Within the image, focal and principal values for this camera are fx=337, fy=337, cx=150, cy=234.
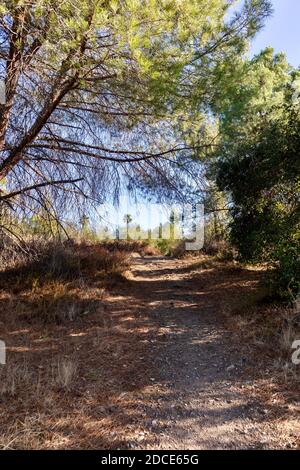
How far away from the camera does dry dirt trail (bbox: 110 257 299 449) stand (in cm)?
265

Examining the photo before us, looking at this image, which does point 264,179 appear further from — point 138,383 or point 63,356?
point 63,356

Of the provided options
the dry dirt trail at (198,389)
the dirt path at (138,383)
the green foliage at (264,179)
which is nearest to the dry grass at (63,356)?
the dirt path at (138,383)

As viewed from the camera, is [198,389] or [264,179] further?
[264,179]

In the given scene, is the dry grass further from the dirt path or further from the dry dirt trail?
the dry dirt trail

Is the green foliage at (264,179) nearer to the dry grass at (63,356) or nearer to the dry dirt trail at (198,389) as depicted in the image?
the dry dirt trail at (198,389)

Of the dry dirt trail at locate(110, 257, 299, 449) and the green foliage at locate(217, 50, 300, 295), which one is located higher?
the green foliage at locate(217, 50, 300, 295)

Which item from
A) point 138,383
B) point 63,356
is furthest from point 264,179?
point 63,356

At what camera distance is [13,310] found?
5375 mm

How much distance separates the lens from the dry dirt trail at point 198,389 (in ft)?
8.70

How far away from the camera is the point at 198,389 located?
338 centimetres

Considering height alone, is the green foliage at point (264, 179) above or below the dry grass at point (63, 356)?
above

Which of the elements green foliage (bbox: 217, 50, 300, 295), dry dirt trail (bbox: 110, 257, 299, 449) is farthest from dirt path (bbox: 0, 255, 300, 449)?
green foliage (bbox: 217, 50, 300, 295)

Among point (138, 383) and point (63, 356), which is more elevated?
point (63, 356)

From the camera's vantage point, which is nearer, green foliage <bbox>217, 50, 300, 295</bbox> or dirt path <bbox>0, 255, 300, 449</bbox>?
dirt path <bbox>0, 255, 300, 449</bbox>
